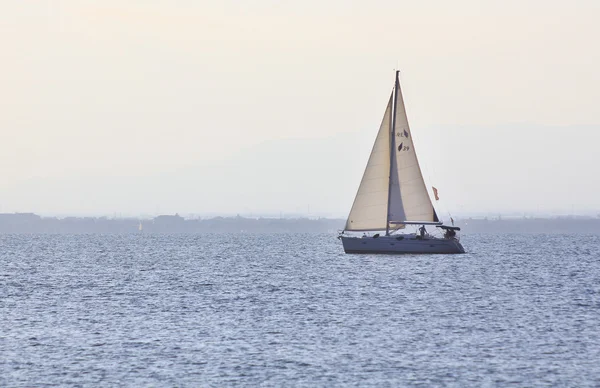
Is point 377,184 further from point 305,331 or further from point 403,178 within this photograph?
point 305,331

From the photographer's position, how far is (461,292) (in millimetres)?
69375

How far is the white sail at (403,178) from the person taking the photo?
94750 millimetres

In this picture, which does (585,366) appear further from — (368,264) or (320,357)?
(368,264)

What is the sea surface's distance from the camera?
36.1 metres

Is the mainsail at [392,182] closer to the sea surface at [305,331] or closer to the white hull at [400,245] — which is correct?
the white hull at [400,245]

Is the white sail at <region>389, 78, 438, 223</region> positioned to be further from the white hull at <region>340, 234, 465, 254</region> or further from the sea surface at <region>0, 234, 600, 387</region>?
the sea surface at <region>0, 234, 600, 387</region>

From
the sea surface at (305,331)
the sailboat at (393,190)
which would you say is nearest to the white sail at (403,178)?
the sailboat at (393,190)

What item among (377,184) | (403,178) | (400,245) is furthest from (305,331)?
(403,178)

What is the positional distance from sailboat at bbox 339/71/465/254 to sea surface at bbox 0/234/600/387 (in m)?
9.38

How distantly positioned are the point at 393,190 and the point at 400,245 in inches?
226

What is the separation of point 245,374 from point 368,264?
220ft

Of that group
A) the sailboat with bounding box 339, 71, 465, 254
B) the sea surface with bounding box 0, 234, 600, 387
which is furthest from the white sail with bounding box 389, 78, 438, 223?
the sea surface with bounding box 0, 234, 600, 387

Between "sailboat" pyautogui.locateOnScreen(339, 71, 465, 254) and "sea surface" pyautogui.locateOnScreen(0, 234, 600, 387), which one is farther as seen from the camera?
"sailboat" pyautogui.locateOnScreen(339, 71, 465, 254)

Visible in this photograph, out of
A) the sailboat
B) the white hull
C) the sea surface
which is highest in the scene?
the sailboat
